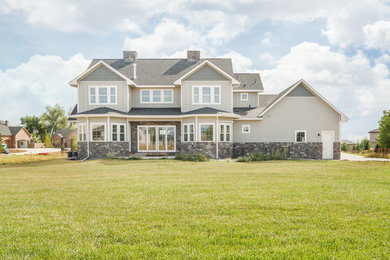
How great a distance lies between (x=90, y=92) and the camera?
25.2 meters

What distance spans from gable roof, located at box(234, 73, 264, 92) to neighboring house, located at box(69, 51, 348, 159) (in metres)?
2.58

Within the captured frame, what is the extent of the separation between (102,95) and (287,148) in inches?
616

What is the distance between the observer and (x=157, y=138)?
2631 cm

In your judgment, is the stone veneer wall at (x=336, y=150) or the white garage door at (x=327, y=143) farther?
the white garage door at (x=327, y=143)

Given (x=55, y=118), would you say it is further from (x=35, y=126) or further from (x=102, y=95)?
(x=102, y=95)

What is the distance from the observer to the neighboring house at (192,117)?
24.1 metres

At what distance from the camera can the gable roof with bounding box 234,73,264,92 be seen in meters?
28.6

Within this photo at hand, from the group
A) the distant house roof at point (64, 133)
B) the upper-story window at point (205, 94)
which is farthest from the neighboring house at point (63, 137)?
the upper-story window at point (205, 94)

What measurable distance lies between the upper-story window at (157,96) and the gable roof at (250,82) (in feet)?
20.8

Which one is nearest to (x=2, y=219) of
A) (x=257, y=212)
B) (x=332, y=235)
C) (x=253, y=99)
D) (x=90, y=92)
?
(x=257, y=212)

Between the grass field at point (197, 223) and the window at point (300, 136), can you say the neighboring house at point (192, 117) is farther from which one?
the grass field at point (197, 223)

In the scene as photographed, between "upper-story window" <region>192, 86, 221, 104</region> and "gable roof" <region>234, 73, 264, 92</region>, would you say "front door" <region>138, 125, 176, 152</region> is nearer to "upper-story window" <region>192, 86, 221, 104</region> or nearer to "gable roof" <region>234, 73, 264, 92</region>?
"upper-story window" <region>192, 86, 221, 104</region>

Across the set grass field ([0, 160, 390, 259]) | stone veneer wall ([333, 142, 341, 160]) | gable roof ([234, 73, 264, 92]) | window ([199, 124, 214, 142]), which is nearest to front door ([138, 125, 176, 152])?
window ([199, 124, 214, 142])

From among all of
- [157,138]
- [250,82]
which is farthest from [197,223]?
[250,82]
